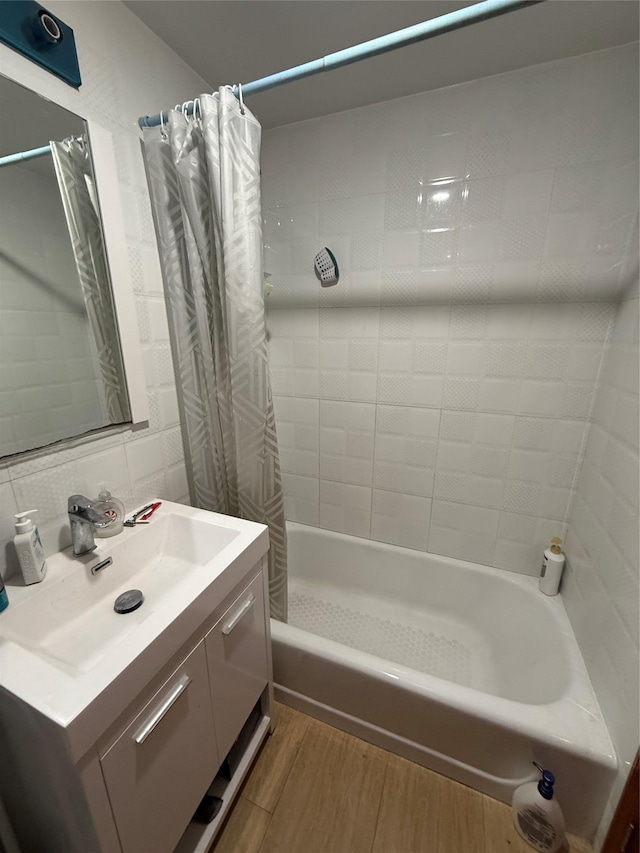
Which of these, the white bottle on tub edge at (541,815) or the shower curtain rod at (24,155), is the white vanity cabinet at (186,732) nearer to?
the white bottle on tub edge at (541,815)

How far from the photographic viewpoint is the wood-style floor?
3.06 feet

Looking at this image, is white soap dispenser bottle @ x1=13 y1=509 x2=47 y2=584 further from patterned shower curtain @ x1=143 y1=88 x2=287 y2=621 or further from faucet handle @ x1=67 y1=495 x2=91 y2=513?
patterned shower curtain @ x1=143 y1=88 x2=287 y2=621

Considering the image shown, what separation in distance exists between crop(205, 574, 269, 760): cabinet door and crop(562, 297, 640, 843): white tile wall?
3.06 ft

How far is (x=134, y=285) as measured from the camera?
1.03 m

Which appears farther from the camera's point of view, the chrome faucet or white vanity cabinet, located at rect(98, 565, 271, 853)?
the chrome faucet

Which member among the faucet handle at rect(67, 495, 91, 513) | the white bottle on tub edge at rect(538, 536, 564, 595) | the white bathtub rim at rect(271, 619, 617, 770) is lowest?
the white bathtub rim at rect(271, 619, 617, 770)

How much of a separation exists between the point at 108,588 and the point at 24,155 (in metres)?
1.07

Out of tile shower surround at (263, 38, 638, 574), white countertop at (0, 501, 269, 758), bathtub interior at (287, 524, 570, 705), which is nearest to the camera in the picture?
white countertop at (0, 501, 269, 758)

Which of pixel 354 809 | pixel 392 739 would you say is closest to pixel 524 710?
pixel 392 739

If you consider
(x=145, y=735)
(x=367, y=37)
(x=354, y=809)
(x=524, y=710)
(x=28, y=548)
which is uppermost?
(x=367, y=37)

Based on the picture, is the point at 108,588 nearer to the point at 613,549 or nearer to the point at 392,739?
the point at 392,739

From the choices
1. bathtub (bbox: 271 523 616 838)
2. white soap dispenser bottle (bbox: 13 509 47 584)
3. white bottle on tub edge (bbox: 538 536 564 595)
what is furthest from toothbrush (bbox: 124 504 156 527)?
white bottle on tub edge (bbox: 538 536 564 595)

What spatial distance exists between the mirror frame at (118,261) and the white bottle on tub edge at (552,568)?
1544mm

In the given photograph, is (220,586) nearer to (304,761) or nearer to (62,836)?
(62,836)
